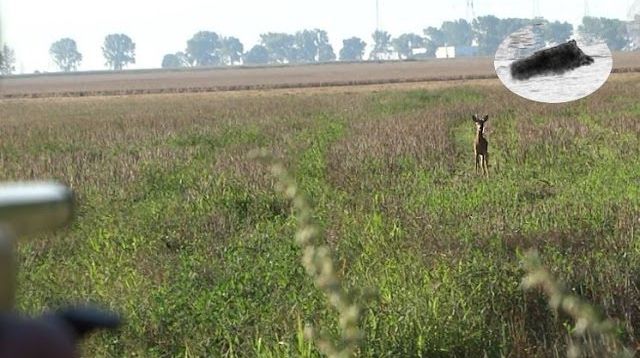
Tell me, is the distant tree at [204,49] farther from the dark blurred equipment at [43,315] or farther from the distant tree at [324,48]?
the dark blurred equipment at [43,315]

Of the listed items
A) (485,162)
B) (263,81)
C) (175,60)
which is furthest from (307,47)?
(485,162)

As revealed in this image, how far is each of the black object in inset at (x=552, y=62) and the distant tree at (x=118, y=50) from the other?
170984mm

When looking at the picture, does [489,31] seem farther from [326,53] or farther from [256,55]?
[256,55]

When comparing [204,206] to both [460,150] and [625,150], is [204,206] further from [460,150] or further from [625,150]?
[625,150]

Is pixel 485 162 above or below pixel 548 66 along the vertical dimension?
below

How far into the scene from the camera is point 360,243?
19.2 ft

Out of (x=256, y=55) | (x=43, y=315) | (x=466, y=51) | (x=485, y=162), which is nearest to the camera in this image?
(x=43, y=315)

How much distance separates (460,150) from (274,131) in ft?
20.9

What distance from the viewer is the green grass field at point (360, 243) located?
409cm

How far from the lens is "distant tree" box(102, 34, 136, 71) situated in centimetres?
16925

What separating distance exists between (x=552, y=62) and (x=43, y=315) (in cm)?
348

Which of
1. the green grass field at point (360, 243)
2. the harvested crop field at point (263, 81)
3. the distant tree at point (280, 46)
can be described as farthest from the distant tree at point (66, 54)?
the green grass field at point (360, 243)

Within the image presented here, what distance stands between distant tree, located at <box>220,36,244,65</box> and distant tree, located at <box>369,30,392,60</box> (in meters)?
28.6

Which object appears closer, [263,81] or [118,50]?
[263,81]
